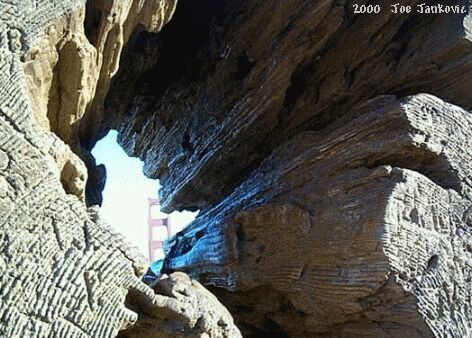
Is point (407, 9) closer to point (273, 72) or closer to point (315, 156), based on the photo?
point (273, 72)

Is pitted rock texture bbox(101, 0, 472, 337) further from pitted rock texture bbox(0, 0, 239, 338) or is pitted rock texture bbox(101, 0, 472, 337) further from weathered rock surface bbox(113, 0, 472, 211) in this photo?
pitted rock texture bbox(0, 0, 239, 338)

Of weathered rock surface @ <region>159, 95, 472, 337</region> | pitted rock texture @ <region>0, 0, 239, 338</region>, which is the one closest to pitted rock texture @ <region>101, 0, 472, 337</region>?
weathered rock surface @ <region>159, 95, 472, 337</region>

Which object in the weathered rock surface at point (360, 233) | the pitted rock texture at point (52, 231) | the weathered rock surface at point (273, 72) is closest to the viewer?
the pitted rock texture at point (52, 231)

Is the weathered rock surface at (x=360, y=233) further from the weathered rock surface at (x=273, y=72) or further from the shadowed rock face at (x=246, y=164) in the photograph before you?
the weathered rock surface at (x=273, y=72)

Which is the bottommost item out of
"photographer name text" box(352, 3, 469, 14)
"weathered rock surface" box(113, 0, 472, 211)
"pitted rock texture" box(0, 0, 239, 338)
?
"pitted rock texture" box(0, 0, 239, 338)

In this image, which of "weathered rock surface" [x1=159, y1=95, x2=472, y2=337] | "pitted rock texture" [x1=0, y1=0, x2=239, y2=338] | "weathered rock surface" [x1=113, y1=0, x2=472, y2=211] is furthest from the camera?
"weathered rock surface" [x1=113, y1=0, x2=472, y2=211]

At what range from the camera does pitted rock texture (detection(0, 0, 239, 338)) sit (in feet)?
3.39

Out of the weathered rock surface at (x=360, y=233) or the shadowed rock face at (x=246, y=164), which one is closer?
the shadowed rock face at (x=246, y=164)

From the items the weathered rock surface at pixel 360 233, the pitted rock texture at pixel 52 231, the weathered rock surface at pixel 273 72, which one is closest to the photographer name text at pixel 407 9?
the weathered rock surface at pixel 273 72

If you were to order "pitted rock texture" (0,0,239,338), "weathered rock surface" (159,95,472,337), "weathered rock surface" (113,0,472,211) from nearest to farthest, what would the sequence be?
"pitted rock texture" (0,0,239,338), "weathered rock surface" (159,95,472,337), "weathered rock surface" (113,0,472,211)

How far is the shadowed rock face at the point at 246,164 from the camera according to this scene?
42.8 inches

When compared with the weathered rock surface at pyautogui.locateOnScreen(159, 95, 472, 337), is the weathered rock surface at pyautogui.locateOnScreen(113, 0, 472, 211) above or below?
above

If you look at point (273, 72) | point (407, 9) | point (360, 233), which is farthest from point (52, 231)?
point (407, 9)

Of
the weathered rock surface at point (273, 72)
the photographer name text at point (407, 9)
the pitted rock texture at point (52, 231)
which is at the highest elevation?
the photographer name text at point (407, 9)
